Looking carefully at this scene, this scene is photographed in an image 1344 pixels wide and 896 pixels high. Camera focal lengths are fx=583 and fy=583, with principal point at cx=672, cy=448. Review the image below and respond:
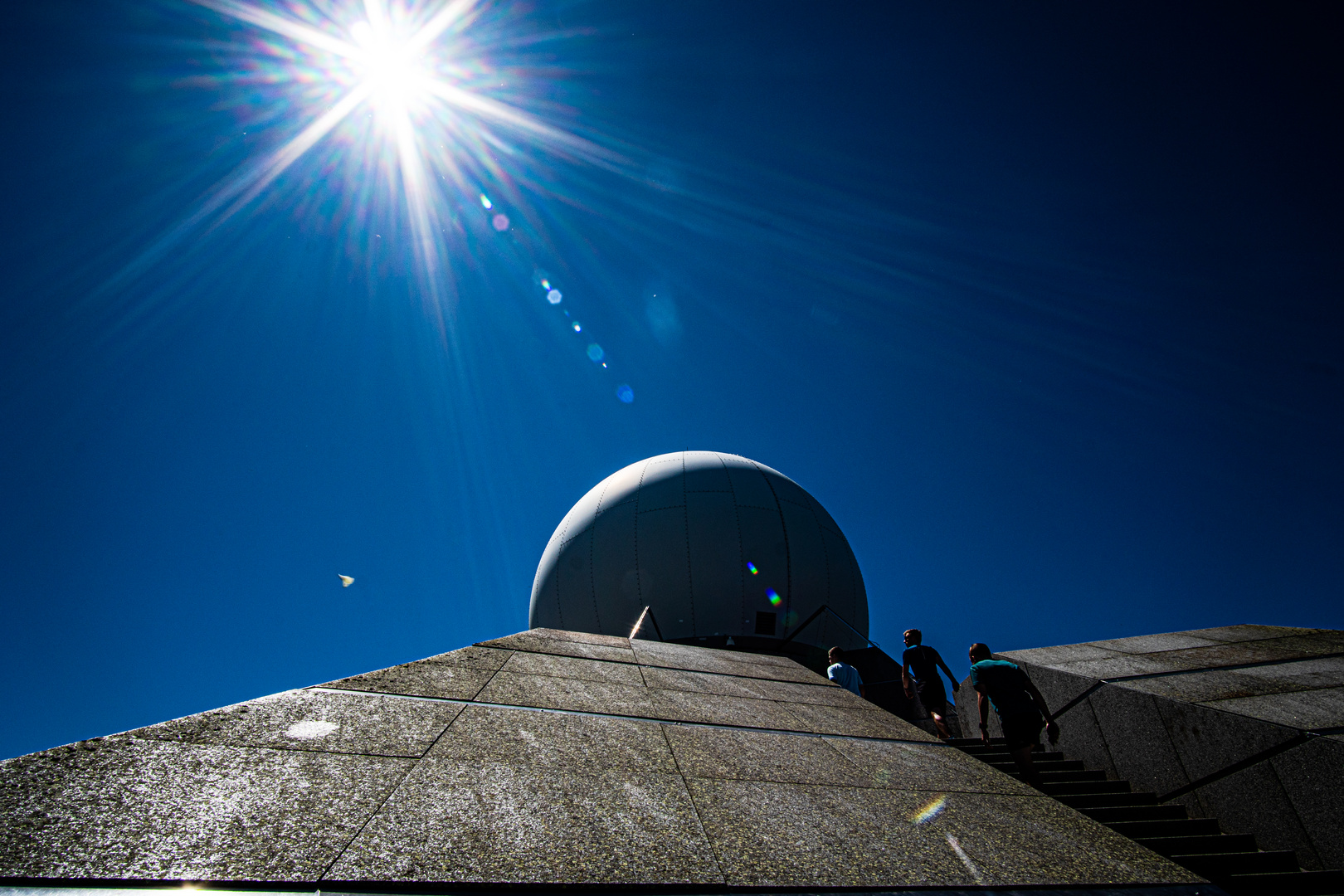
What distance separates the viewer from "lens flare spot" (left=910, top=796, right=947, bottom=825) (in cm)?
278

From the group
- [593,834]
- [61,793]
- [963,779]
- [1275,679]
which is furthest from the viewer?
[1275,679]

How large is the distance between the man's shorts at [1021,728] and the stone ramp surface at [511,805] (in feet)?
4.38

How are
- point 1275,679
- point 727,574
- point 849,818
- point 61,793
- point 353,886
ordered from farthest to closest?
1. point 727,574
2. point 1275,679
3. point 849,818
4. point 61,793
5. point 353,886

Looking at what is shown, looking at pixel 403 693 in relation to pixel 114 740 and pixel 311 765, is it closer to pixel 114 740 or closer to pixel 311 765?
pixel 311 765

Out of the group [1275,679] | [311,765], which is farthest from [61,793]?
[1275,679]

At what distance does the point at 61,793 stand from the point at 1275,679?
780 cm

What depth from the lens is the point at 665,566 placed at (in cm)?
1135

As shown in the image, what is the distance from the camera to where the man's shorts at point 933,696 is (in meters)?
6.82

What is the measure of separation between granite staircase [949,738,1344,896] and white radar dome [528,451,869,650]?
18.5 feet

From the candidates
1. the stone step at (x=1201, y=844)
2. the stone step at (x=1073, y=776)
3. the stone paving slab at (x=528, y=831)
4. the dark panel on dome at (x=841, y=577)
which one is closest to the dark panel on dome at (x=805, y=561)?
the dark panel on dome at (x=841, y=577)

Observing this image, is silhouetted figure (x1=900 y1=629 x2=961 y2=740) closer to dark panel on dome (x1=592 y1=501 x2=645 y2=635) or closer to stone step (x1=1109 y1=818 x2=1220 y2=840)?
stone step (x1=1109 y1=818 x2=1220 y2=840)

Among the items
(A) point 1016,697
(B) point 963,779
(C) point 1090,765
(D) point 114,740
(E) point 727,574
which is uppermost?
(E) point 727,574

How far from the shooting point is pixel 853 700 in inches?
208

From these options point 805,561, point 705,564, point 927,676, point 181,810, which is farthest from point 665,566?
point 181,810
